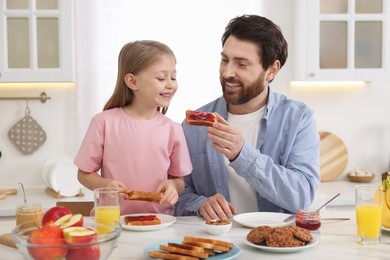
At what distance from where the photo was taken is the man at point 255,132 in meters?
2.56

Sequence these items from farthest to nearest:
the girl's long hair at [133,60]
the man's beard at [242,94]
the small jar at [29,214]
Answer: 1. the man's beard at [242,94]
2. the girl's long hair at [133,60]
3. the small jar at [29,214]

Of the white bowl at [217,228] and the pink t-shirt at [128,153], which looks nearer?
the white bowl at [217,228]

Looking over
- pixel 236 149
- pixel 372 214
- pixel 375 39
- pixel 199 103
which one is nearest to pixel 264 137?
pixel 236 149

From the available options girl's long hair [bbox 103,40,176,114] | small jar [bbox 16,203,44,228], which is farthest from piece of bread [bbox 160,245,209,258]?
girl's long hair [bbox 103,40,176,114]

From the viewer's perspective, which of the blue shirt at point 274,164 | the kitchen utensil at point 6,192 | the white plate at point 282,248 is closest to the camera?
the white plate at point 282,248

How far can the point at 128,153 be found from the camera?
98.3 inches

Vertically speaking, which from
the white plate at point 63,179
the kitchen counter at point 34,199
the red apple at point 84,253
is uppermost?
the red apple at point 84,253

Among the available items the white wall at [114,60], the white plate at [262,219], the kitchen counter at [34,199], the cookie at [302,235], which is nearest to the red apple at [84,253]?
the cookie at [302,235]

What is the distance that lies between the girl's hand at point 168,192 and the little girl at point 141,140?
14 centimetres

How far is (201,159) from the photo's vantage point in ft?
A: 9.04

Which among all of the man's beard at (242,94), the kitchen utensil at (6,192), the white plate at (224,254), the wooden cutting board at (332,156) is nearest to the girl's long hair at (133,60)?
the man's beard at (242,94)

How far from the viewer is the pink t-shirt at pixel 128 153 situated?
2482 millimetres

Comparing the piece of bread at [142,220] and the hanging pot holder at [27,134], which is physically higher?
the hanging pot holder at [27,134]

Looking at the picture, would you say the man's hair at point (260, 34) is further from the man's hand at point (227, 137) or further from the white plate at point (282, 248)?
the white plate at point (282, 248)
